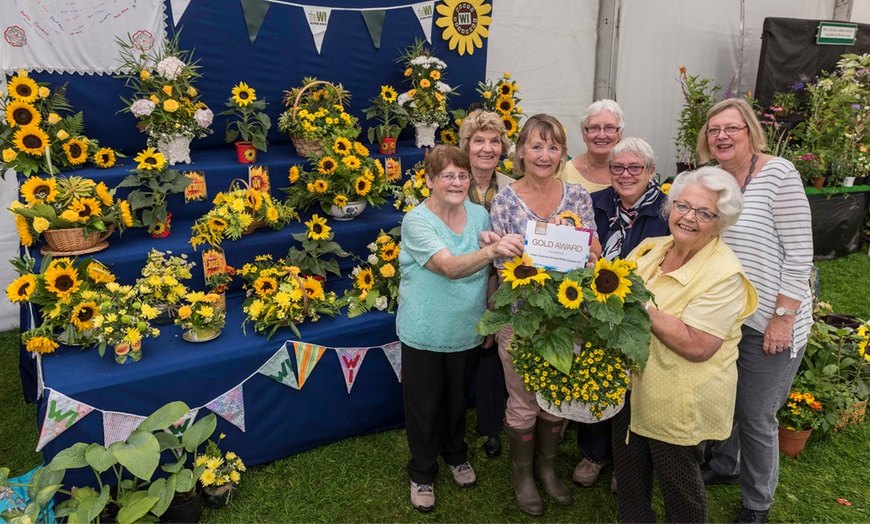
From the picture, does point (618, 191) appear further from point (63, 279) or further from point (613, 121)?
point (63, 279)

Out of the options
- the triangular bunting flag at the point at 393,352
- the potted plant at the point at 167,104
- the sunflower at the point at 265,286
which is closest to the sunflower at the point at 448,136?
the potted plant at the point at 167,104

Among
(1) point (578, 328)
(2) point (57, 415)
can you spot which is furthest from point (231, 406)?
(1) point (578, 328)

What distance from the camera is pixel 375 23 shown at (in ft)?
13.3

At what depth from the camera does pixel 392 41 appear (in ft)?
13.6

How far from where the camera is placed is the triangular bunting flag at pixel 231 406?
→ 8.19 feet

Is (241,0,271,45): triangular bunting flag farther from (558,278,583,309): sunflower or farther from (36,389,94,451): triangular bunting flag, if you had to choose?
(558,278,583,309): sunflower

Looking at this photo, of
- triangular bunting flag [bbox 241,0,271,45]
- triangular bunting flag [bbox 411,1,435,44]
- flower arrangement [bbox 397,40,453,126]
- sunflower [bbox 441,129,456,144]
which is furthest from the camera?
triangular bunting flag [bbox 411,1,435,44]

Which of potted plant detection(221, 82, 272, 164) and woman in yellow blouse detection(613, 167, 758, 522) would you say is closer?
woman in yellow blouse detection(613, 167, 758, 522)

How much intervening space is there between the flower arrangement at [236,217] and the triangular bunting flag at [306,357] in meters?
0.69

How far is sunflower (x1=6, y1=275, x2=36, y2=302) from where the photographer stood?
229 cm

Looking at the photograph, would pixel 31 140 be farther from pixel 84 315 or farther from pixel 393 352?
pixel 393 352

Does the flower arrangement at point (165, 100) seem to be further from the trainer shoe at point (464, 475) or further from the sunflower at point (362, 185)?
the trainer shoe at point (464, 475)

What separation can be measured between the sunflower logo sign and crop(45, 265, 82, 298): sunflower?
3.16m

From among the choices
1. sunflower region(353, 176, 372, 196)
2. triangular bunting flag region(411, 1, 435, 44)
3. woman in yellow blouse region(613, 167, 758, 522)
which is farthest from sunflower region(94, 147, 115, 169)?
woman in yellow blouse region(613, 167, 758, 522)
